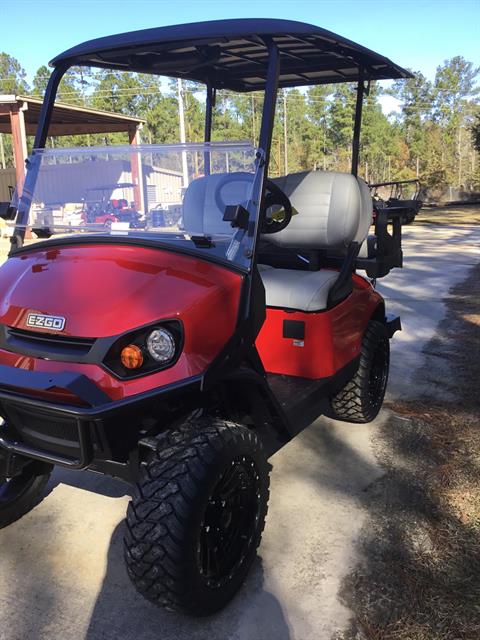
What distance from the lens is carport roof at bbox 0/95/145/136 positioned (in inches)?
617

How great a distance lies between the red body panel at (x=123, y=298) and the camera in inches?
76.7

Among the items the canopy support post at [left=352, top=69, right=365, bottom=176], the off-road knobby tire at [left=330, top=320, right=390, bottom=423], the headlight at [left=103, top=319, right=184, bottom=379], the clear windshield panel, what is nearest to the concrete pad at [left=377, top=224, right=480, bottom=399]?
the off-road knobby tire at [left=330, top=320, right=390, bottom=423]

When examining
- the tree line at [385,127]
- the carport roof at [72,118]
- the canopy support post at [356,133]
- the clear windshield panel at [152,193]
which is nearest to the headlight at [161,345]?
the clear windshield panel at [152,193]

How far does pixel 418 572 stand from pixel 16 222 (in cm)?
243

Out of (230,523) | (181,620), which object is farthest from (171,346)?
(181,620)

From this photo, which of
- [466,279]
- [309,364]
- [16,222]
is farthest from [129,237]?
[466,279]

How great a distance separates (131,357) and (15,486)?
128 centimetres

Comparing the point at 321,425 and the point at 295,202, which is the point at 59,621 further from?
the point at 295,202

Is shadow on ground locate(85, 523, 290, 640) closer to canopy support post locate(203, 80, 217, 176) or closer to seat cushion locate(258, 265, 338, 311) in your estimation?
seat cushion locate(258, 265, 338, 311)

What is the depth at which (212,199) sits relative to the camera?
260 cm

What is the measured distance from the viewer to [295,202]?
366 centimetres

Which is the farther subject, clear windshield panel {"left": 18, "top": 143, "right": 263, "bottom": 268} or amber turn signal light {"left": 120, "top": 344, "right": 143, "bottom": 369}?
clear windshield panel {"left": 18, "top": 143, "right": 263, "bottom": 268}

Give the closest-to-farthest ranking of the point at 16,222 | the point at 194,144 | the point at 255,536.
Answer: the point at 255,536 → the point at 194,144 → the point at 16,222

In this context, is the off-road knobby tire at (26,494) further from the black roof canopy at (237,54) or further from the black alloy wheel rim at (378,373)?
the black alloy wheel rim at (378,373)
